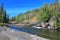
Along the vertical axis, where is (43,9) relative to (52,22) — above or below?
above

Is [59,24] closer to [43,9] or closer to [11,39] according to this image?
[43,9]

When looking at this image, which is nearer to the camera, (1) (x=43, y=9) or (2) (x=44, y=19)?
(2) (x=44, y=19)

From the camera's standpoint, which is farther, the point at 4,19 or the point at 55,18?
the point at 4,19

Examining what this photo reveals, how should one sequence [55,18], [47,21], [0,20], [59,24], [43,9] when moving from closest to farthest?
1. [59,24]
2. [55,18]
3. [47,21]
4. [43,9]
5. [0,20]

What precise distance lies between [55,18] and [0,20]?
101888 mm

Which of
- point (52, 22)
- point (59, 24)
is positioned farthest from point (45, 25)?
point (59, 24)

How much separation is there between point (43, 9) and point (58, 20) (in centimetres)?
3349

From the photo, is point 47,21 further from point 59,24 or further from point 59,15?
point 59,24

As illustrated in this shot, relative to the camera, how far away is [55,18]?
103 metres

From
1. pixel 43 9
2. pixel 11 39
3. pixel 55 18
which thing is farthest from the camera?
pixel 43 9

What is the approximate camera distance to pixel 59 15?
108 metres

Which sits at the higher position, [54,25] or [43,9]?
[43,9]

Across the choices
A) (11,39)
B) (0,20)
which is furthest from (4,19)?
(11,39)

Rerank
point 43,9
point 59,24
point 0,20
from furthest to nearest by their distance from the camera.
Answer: point 0,20 → point 43,9 → point 59,24
